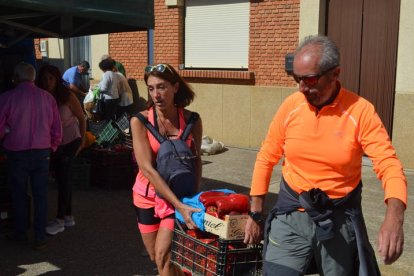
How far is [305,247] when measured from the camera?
124 inches

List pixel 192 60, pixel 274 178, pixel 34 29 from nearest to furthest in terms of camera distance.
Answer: pixel 34 29 → pixel 274 178 → pixel 192 60

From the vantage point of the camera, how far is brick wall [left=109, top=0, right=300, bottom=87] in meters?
11.0

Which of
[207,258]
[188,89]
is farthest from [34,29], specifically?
[207,258]

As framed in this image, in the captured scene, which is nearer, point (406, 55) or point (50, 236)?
point (50, 236)

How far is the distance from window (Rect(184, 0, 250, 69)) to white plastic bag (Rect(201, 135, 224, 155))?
176 cm

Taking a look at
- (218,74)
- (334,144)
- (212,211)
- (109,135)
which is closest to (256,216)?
(212,211)

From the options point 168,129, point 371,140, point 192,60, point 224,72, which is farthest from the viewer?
point 192,60

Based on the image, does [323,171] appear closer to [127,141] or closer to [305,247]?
[305,247]

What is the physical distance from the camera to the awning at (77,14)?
16.3 feet

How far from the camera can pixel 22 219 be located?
18.8 ft

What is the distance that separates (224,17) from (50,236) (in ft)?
24.4

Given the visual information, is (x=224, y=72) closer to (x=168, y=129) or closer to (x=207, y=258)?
(x=168, y=129)

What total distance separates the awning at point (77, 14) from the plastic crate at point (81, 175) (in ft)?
5.96

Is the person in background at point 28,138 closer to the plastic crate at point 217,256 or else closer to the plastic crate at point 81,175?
the plastic crate at point 81,175
